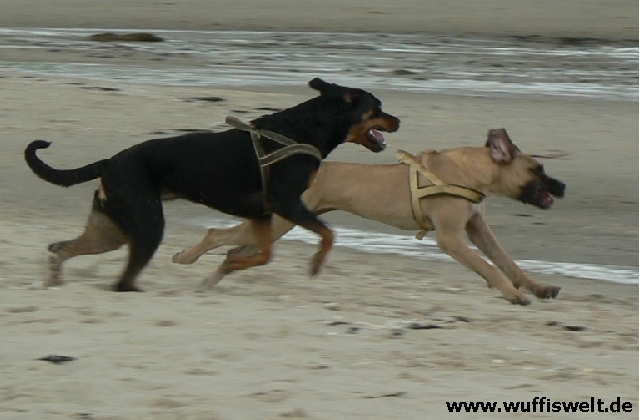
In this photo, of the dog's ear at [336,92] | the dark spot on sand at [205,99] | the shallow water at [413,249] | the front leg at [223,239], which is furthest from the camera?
the dark spot on sand at [205,99]

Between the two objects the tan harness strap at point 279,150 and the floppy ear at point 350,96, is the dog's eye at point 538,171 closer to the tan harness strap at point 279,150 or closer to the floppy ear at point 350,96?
the floppy ear at point 350,96

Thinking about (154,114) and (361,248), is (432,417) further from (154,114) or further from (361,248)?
(154,114)

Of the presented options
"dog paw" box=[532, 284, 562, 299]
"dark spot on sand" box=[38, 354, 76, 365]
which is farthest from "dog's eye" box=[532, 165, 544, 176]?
"dark spot on sand" box=[38, 354, 76, 365]

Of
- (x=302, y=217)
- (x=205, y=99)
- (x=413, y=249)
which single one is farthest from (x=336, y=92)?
(x=205, y=99)

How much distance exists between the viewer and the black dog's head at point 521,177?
289 inches

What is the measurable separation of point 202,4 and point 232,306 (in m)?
21.8

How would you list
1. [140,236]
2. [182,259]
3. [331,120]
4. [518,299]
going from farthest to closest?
1. [182,259]
2. [331,120]
3. [518,299]
4. [140,236]

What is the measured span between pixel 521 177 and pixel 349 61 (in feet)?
39.3

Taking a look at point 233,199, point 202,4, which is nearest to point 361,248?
point 233,199

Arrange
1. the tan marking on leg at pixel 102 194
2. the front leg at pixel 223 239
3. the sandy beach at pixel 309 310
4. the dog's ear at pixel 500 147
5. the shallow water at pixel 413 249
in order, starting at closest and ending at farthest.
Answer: the sandy beach at pixel 309 310, the tan marking on leg at pixel 102 194, the dog's ear at pixel 500 147, the front leg at pixel 223 239, the shallow water at pixel 413 249

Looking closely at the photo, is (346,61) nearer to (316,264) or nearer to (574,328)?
(316,264)

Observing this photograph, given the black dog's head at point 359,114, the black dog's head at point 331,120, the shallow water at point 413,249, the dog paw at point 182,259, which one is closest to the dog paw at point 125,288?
the dog paw at point 182,259

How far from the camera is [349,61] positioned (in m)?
19.2

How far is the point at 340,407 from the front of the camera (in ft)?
15.1
